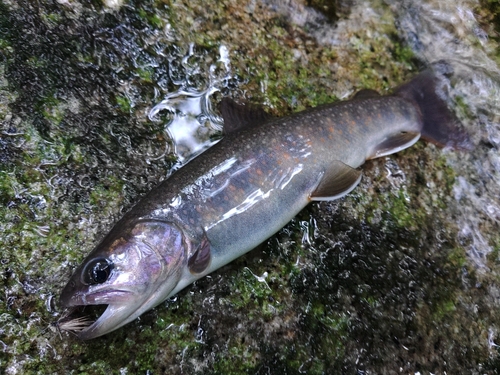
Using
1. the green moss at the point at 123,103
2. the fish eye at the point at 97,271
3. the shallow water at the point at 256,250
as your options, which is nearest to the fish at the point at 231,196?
the fish eye at the point at 97,271

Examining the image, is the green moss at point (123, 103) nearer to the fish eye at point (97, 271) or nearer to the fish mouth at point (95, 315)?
the fish eye at point (97, 271)

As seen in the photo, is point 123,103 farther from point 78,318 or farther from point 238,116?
point 78,318

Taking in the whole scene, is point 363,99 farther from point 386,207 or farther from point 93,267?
point 93,267

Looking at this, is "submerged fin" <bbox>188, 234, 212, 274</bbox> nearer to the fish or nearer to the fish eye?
the fish

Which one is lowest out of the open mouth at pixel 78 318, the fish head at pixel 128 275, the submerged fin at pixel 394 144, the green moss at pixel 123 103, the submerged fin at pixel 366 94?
the open mouth at pixel 78 318

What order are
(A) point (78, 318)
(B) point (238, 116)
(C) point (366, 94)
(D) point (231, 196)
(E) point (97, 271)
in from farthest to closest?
(C) point (366, 94), (B) point (238, 116), (D) point (231, 196), (A) point (78, 318), (E) point (97, 271)

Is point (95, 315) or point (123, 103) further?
point (123, 103)

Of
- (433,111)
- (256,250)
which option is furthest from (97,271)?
(433,111)

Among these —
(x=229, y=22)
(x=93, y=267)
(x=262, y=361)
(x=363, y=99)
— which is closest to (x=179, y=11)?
(x=229, y=22)
